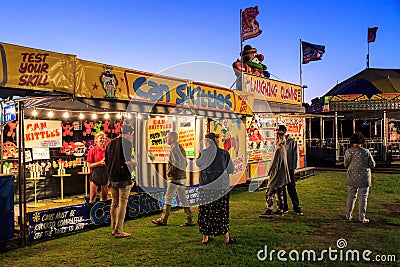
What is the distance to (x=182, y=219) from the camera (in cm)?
797

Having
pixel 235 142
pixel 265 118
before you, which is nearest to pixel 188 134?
pixel 235 142

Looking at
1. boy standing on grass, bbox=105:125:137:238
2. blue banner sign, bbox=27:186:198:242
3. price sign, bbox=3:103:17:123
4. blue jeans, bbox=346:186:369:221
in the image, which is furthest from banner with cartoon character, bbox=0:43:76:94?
blue jeans, bbox=346:186:369:221

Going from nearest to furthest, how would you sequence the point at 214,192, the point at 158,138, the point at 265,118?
the point at 214,192
the point at 158,138
the point at 265,118

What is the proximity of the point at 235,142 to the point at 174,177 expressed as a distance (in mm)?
5757

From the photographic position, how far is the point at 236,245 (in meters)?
6.04

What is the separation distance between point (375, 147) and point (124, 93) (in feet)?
55.4

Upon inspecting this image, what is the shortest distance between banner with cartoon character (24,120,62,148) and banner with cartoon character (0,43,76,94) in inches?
181

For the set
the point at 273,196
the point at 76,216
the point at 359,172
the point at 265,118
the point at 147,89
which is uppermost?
the point at 147,89

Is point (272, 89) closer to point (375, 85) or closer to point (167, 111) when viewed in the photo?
point (167, 111)

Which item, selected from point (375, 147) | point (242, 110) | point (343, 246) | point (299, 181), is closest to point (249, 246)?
point (343, 246)

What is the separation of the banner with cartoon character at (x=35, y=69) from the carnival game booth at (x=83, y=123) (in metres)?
0.01

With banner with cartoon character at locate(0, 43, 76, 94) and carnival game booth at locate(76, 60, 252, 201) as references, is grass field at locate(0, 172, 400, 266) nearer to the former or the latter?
carnival game booth at locate(76, 60, 252, 201)

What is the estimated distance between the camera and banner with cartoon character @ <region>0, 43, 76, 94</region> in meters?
5.53


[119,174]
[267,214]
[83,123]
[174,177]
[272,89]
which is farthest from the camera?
[272,89]
